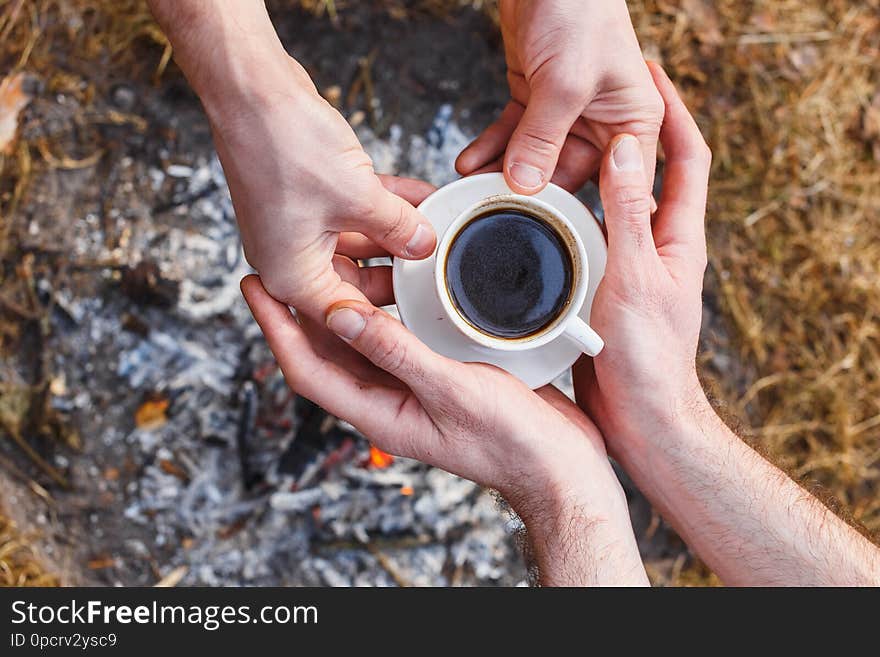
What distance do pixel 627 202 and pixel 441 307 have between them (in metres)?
0.49

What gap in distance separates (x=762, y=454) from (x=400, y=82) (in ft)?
5.41

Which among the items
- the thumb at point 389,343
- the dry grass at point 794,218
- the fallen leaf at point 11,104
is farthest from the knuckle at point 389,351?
the fallen leaf at point 11,104

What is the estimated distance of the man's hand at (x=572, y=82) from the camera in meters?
1.80

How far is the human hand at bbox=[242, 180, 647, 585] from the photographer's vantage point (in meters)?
1.69

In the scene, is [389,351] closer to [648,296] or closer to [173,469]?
[648,296]

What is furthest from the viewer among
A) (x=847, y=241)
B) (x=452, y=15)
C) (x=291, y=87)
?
(x=847, y=241)

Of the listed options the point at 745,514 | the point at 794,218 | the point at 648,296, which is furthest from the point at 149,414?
the point at 794,218

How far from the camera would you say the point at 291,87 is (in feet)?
5.18

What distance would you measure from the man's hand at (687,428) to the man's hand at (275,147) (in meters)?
0.59

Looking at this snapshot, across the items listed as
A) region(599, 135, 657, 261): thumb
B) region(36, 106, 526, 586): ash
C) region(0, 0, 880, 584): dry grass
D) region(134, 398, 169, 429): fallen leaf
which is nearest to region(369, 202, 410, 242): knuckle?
region(599, 135, 657, 261): thumb

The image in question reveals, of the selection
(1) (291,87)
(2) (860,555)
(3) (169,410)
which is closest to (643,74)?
(1) (291,87)

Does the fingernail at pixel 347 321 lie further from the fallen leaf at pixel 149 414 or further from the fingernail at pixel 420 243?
the fallen leaf at pixel 149 414

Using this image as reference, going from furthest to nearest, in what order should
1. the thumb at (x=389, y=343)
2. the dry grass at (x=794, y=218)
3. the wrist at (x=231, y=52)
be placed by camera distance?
the dry grass at (x=794, y=218), the thumb at (x=389, y=343), the wrist at (x=231, y=52)
